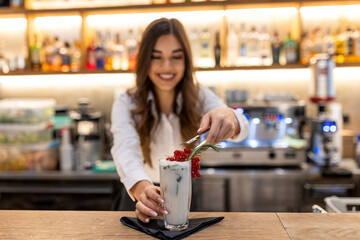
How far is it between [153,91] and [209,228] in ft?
2.91

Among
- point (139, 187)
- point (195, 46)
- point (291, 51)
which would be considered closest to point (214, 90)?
point (195, 46)

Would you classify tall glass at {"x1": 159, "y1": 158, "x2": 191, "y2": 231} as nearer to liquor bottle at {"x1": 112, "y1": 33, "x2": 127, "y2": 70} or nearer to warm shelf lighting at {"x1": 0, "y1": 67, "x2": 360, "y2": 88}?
warm shelf lighting at {"x1": 0, "y1": 67, "x2": 360, "y2": 88}

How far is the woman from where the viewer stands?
146cm

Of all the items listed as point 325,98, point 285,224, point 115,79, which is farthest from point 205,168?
point 285,224

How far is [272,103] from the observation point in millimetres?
2904

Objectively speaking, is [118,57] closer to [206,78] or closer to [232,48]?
[206,78]

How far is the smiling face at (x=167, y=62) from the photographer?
1.65m

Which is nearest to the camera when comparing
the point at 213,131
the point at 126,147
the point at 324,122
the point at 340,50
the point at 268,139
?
the point at 213,131

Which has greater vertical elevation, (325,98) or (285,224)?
(325,98)

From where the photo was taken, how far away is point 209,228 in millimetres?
1074

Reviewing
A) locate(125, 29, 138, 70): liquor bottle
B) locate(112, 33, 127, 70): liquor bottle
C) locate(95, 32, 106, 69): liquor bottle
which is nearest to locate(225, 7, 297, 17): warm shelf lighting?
locate(125, 29, 138, 70): liquor bottle

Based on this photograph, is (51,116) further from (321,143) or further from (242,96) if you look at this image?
(321,143)

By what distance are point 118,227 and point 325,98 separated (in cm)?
224

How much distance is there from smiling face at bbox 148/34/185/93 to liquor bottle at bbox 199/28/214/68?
1.62m
